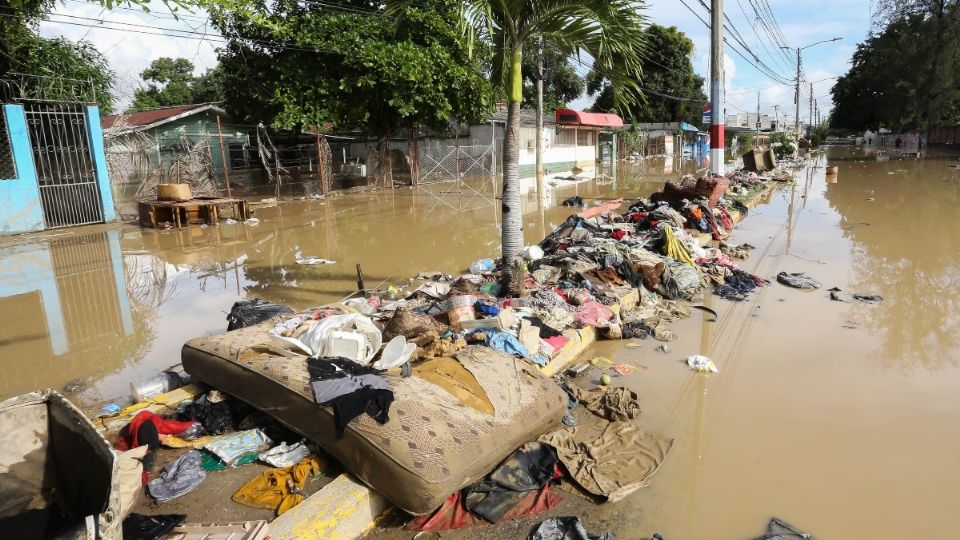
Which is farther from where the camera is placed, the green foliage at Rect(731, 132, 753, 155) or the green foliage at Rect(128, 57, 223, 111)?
the green foliage at Rect(731, 132, 753, 155)

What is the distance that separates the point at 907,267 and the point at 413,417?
928cm

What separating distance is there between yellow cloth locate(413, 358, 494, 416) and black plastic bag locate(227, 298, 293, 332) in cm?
231

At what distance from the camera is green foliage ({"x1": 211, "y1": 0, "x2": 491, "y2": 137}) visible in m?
17.3

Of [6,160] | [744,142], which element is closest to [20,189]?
[6,160]

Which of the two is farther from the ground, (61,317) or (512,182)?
(512,182)

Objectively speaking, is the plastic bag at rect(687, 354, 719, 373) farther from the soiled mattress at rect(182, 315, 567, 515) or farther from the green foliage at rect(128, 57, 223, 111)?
the green foliage at rect(128, 57, 223, 111)

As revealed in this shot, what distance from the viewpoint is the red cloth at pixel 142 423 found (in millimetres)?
3807

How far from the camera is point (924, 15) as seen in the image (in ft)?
119

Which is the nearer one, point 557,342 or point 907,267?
point 557,342

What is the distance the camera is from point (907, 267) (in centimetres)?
906

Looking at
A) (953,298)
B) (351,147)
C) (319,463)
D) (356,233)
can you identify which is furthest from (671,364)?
(351,147)

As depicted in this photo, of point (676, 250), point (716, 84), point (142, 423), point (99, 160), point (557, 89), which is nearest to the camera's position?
point (142, 423)

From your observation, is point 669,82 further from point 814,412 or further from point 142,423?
point 142,423

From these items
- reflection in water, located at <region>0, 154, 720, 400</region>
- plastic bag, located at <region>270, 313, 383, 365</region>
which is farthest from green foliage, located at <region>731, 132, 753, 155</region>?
plastic bag, located at <region>270, 313, 383, 365</region>
